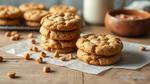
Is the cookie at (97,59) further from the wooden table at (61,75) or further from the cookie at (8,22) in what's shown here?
the cookie at (8,22)

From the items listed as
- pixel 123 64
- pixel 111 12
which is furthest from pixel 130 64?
pixel 111 12

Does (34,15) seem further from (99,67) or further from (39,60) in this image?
(99,67)

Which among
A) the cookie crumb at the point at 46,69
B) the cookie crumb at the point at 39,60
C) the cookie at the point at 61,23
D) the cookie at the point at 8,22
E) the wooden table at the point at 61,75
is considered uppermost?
the cookie at the point at 61,23

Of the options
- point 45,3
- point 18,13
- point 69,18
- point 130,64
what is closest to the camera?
point 130,64

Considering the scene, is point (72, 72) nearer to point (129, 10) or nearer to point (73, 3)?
point (129, 10)

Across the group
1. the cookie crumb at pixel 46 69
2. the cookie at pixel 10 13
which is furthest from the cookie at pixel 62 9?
the cookie crumb at pixel 46 69

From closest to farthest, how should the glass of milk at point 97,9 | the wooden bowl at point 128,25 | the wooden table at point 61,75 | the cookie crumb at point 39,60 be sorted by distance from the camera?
the wooden table at point 61,75 < the cookie crumb at point 39,60 < the wooden bowl at point 128,25 < the glass of milk at point 97,9

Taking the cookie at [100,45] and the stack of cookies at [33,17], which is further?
the stack of cookies at [33,17]
